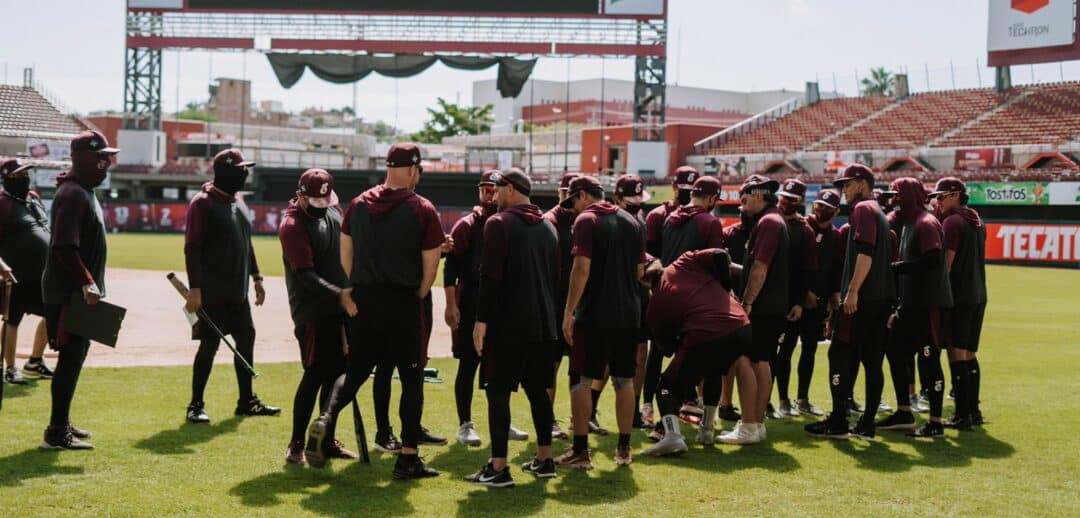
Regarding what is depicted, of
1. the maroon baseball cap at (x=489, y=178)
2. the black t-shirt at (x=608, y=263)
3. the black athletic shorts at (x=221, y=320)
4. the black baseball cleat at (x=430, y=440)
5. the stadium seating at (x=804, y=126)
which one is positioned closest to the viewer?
the black t-shirt at (x=608, y=263)

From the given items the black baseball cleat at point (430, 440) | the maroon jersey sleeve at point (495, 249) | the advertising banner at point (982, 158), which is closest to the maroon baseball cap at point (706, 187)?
the maroon jersey sleeve at point (495, 249)

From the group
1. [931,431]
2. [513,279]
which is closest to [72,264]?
[513,279]

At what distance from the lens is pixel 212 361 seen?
334 inches

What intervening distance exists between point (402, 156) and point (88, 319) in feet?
8.24

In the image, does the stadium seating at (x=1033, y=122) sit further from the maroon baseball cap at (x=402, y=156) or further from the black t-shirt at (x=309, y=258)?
the maroon baseball cap at (x=402, y=156)

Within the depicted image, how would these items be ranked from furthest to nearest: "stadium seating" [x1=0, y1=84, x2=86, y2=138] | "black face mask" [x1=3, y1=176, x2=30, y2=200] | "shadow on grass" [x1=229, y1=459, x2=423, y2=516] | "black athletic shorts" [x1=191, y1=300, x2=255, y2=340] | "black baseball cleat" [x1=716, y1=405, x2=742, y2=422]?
"stadium seating" [x1=0, y1=84, x2=86, y2=138], "black face mask" [x1=3, y1=176, x2=30, y2=200], "black baseball cleat" [x1=716, y1=405, x2=742, y2=422], "black athletic shorts" [x1=191, y1=300, x2=255, y2=340], "shadow on grass" [x1=229, y1=459, x2=423, y2=516]

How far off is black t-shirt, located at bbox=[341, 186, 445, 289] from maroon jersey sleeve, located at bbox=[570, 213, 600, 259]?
93 centimetres

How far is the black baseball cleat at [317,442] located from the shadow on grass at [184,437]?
1036 millimetres

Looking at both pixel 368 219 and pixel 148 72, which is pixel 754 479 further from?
pixel 148 72

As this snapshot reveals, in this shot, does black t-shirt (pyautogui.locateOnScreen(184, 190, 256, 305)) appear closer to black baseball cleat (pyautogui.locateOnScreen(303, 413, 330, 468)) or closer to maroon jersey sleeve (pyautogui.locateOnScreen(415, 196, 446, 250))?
black baseball cleat (pyautogui.locateOnScreen(303, 413, 330, 468))

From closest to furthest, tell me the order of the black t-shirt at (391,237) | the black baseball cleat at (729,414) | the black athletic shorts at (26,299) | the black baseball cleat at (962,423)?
the black t-shirt at (391,237) → the black baseball cleat at (962,423) → the black baseball cleat at (729,414) → the black athletic shorts at (26,299)

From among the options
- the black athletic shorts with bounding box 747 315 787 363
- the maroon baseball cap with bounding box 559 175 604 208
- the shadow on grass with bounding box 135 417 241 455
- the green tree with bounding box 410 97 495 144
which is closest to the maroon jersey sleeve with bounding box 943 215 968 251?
the black athletic shorts with bounding box 747 315 787 363

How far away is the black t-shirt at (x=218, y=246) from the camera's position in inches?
314

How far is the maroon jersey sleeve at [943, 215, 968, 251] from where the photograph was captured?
28.8 feet
